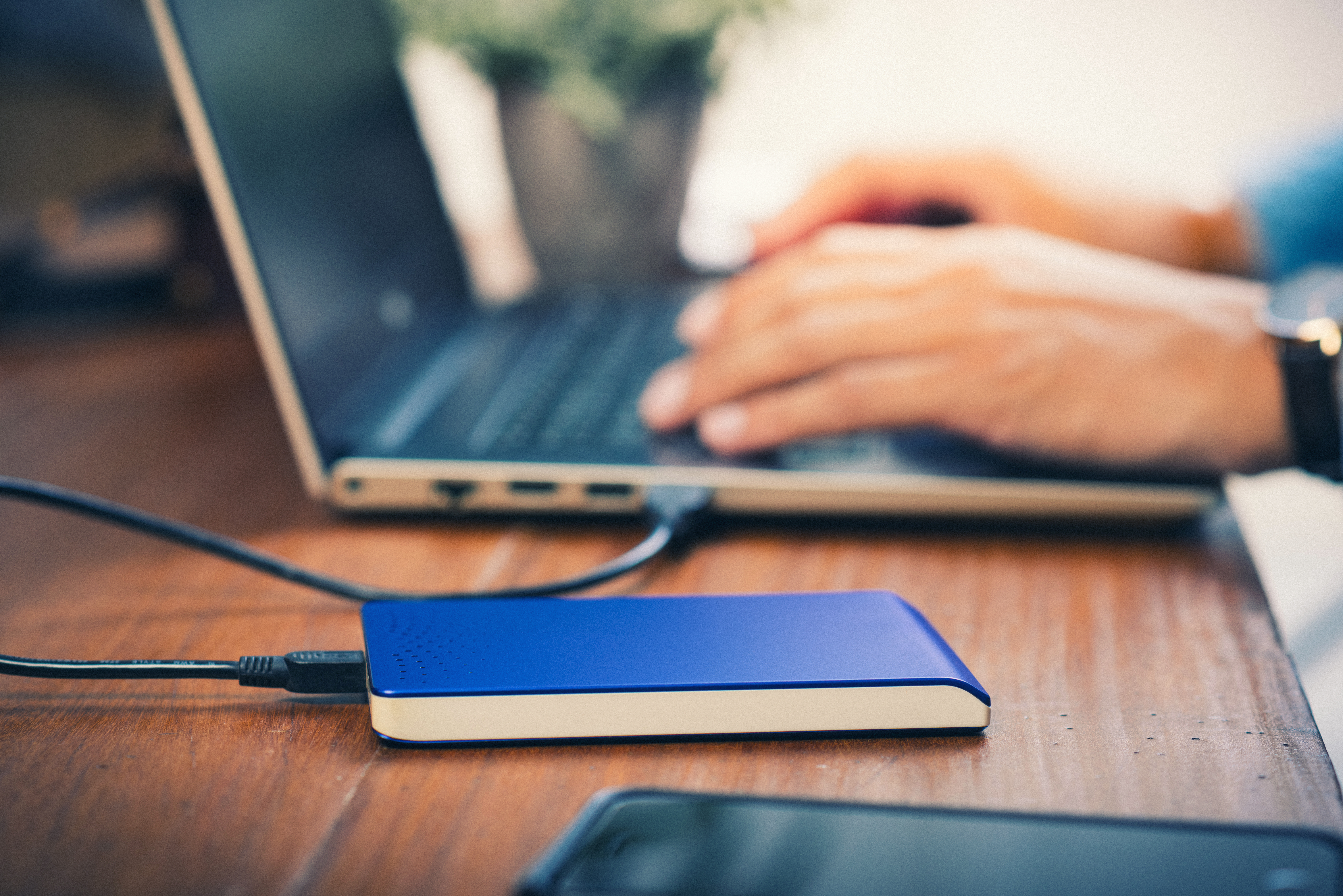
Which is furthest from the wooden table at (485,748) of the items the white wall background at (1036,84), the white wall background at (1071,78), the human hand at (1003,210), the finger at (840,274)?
the white wall background at (1071,78)

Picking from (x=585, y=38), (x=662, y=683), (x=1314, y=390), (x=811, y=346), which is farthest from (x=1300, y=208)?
(x=662, y=683)

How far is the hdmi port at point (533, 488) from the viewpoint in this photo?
482 mm

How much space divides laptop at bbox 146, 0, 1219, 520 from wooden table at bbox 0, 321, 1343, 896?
0.06ft

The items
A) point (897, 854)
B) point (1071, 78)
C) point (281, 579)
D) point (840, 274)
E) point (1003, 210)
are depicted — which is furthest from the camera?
point (1071, 78)

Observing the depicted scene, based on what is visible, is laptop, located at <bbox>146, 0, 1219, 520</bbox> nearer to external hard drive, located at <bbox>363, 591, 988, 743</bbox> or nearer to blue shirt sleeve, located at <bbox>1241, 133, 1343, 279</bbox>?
external hard drive, located at <bbox>363, 591, 988, 743</bbox>

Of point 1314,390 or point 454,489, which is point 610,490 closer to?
point 454,489

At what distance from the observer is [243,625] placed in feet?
1.36

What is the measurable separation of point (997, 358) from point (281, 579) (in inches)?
13.7

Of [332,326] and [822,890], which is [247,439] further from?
[822,890]

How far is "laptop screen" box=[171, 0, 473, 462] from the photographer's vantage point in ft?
1.59

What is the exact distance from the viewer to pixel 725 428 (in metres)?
0.51

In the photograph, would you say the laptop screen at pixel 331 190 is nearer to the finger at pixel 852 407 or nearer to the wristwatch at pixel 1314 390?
the finger at pixel 852 407

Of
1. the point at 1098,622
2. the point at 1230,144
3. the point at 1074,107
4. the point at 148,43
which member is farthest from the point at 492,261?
the point at 1230,144

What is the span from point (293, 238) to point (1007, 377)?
0.36 m
